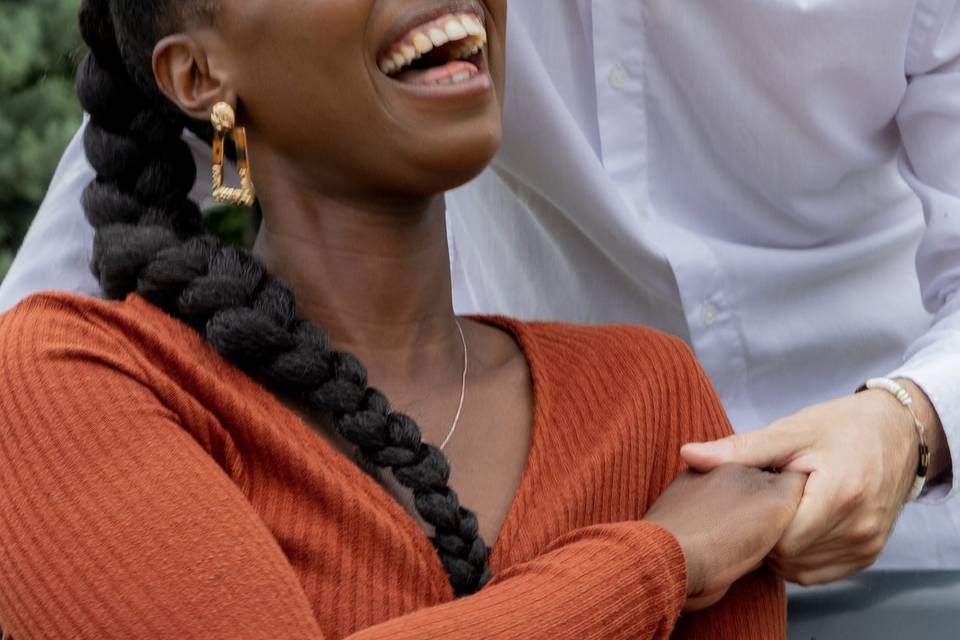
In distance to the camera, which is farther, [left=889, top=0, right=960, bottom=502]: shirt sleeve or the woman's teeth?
[left=889, top=0, right=960, bottom=502]: shirt sleeve

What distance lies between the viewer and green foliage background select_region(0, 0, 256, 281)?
16.5 feet

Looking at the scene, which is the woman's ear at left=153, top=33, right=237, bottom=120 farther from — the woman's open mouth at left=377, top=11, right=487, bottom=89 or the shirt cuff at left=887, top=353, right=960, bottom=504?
the shirt cuff at left=887, top=353, right=960, bottom=504

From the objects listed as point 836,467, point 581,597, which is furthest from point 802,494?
point 581,597

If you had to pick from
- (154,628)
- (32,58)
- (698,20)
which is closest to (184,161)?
(154,628)

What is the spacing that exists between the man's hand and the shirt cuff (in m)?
0.06

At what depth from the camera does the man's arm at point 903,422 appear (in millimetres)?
1750

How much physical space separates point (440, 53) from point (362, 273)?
0.27m

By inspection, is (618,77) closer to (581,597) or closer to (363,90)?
(363,90)

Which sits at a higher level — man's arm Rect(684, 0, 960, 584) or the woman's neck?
the woman's neck

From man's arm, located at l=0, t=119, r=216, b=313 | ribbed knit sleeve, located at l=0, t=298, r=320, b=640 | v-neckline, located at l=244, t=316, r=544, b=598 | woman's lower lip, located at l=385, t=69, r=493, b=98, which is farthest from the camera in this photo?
man's arm, located at l=0, t=119, r=216, b=313

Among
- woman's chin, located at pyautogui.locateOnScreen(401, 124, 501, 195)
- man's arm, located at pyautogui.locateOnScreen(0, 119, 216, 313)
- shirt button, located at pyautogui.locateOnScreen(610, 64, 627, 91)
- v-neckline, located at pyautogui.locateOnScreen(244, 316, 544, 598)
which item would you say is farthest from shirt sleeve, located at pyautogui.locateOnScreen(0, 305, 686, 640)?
shirt button, located at pyautogui.locateOnScreen(610, 64, 627, 91)

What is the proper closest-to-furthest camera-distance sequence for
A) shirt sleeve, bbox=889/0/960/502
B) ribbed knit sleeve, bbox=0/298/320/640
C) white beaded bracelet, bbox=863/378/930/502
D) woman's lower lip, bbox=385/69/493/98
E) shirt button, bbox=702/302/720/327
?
1. ribbed knit sleeve, bbox=0/298/320/640
2. woman's lower lip, bbox=385/69/493/98
3. white beaded bracelet, bbox=863/378/930/502
4. shirt sleeve, bbox=889/0/960/502
5. shirt button, bbox=702/302/720/327

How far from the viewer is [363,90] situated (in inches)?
65.9

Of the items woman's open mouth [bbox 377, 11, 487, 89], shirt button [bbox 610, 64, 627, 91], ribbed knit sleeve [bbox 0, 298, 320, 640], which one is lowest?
ribbed knit sleeve [bbox 0, 298, 320, 640]
